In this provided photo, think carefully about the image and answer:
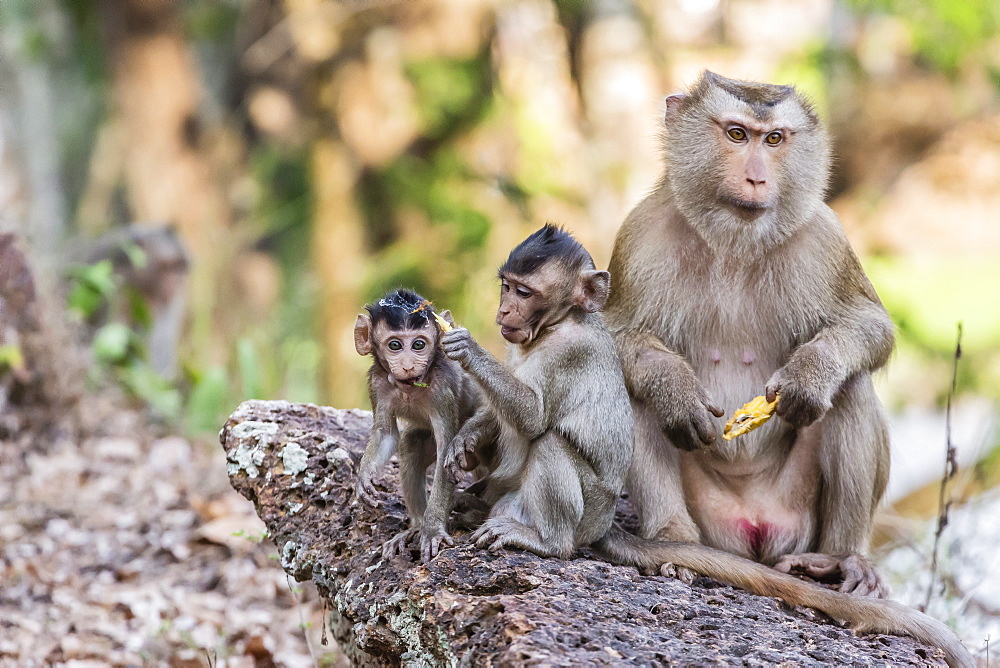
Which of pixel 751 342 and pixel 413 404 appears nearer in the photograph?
pixel 413 404

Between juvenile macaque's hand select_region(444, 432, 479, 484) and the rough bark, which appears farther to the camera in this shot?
juvenile macaque's hand select_region(444, 432, 479, 484)

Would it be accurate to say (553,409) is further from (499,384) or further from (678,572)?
(678,572)

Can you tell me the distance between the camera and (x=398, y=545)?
12.9 ft

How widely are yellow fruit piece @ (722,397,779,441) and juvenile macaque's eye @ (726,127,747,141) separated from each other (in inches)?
44.4

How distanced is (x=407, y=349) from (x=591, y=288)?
79 centimetres

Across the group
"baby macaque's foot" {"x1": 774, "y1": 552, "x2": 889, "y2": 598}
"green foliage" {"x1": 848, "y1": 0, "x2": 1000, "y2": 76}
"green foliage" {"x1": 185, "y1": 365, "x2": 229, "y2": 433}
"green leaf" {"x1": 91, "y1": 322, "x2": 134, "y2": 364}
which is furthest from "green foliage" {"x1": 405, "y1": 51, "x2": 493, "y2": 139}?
"baby macaque's foot" {"x1": 774, "y1": 552, "x2": 889, "y2": 598}

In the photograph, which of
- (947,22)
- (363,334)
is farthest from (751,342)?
(947,22)

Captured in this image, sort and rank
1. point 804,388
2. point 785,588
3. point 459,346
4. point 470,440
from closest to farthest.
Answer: point 459,346 → point 470,440 → point 785,588 → point 804,388

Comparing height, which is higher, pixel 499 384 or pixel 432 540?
pixel 499 384

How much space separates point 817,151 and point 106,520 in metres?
4.80

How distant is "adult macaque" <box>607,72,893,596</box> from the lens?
14.4 ft

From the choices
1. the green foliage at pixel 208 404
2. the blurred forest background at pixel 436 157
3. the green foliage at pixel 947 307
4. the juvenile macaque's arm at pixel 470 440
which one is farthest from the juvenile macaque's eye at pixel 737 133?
the blurred forest background at pixel 436 157

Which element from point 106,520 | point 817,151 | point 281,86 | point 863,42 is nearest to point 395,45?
point 281,86

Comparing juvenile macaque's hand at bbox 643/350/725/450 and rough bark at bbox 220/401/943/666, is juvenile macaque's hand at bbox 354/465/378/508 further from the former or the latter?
juvenile macaque's hand at bbox 643/350/725/450
